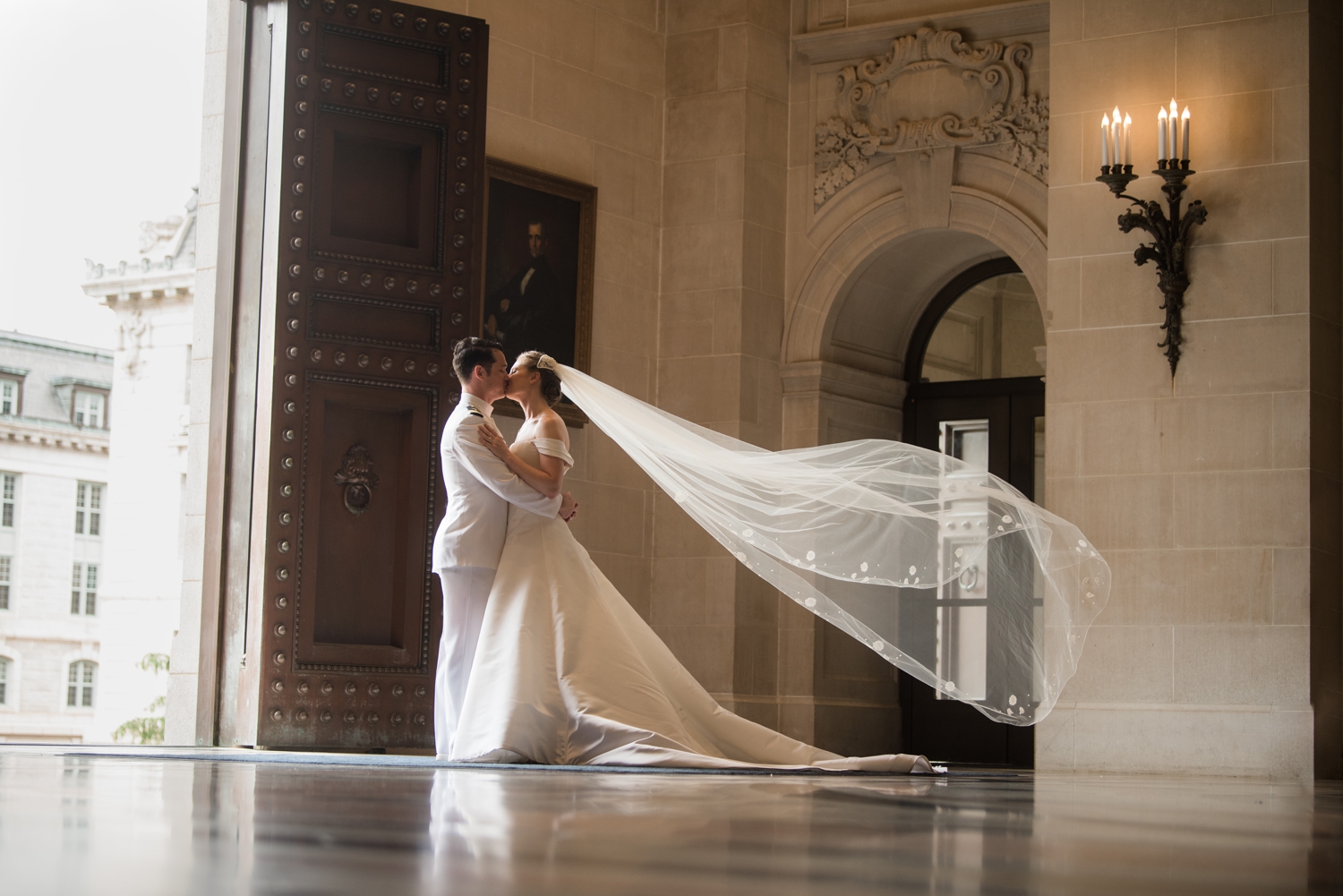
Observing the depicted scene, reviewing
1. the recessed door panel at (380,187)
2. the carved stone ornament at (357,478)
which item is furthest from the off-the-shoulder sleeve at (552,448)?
the recessed door panel at (380,187)

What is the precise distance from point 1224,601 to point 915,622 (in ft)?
7.43

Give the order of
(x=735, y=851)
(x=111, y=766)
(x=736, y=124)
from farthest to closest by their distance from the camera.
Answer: (x=736, y=124), (x=111, y=766), (x=735, y=851)

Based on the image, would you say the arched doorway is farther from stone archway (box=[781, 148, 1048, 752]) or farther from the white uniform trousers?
the white uniform trousers

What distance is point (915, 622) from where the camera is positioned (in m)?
6.90

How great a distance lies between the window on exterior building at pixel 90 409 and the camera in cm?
4759

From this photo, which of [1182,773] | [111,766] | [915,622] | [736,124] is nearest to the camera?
[111,766]

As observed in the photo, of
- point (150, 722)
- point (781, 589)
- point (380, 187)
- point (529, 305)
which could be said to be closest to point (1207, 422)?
point (781, 589)

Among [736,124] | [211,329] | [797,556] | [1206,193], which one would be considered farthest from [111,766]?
[736,124]

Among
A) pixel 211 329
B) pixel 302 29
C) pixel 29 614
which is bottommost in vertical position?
pixel 29 614

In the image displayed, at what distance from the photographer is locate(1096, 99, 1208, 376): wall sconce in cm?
848

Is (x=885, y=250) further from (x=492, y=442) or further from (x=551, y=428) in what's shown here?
(x=492, y=442)

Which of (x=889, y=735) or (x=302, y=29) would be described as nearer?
(x=302, y=29)

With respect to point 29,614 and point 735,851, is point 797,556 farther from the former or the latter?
point 29,614

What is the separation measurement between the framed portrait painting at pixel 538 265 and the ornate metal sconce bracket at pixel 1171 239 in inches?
144
